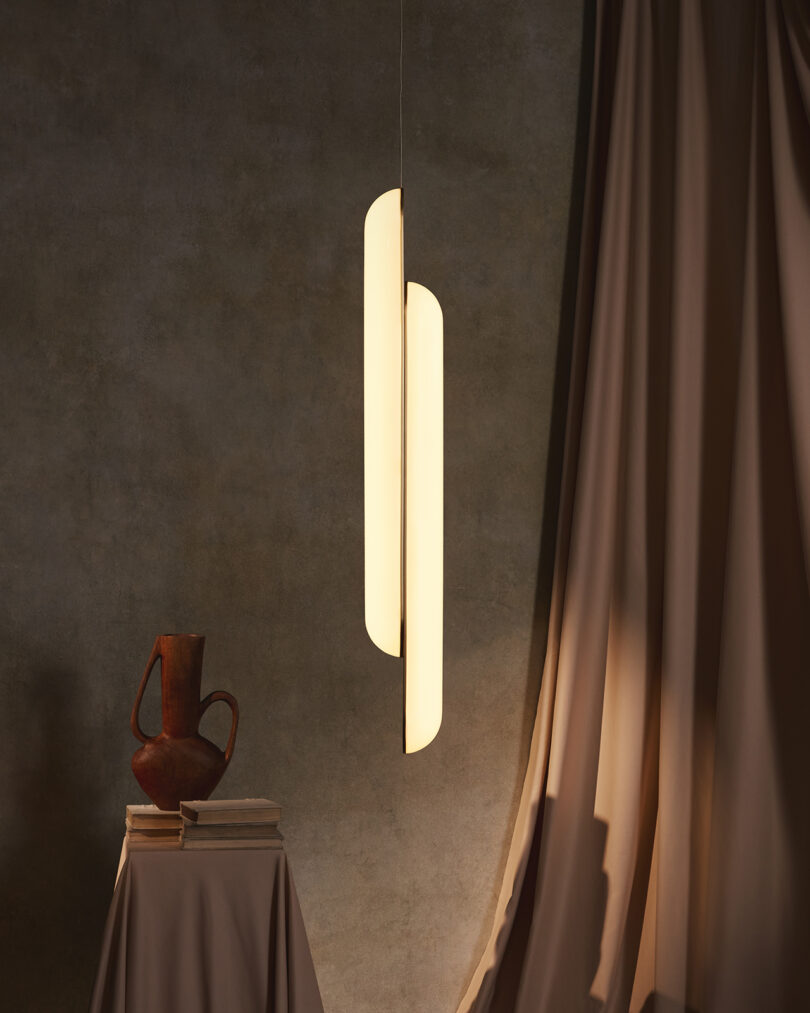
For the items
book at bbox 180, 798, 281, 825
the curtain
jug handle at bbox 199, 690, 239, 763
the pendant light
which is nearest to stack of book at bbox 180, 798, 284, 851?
book at bbox 180, 798, 281, 825

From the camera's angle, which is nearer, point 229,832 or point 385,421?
point 385,421

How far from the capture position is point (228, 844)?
72.0 inches

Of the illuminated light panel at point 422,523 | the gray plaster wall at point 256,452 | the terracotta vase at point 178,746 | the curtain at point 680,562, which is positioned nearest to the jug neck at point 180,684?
the terracotta vase at point 178,746

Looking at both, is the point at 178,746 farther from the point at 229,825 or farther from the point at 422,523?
the point at 422,523

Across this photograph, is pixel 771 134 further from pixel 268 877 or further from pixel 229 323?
pixel 268 877

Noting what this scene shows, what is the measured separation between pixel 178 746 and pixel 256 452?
2.83 ft

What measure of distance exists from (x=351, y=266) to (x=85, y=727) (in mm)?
1387

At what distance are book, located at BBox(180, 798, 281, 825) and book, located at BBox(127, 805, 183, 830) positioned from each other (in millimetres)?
59

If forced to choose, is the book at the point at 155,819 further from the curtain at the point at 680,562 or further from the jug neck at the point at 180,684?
the curtain at the point at 680,562

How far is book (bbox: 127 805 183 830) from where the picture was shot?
6.26 feet

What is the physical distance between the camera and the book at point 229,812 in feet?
5.96

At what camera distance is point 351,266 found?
2564 mm

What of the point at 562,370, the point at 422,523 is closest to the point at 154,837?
the point at 422,523

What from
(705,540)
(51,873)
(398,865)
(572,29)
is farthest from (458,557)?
(572,29)
